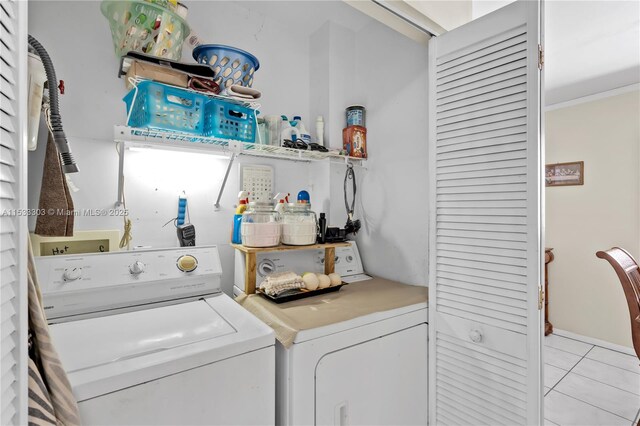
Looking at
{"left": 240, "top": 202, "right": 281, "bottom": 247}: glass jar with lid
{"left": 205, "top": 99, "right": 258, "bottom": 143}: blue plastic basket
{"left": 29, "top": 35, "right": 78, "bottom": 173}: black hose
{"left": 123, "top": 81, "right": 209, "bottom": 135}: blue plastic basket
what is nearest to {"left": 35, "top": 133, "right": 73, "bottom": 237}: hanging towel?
{"left": 29, "top": 35, "right": 78, "bottom": 173}: black hose

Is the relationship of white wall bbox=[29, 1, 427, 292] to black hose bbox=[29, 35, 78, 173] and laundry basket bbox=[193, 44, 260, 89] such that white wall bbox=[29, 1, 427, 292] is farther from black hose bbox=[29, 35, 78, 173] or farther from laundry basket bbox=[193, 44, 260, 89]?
laundry basket bbox=[193, 44, 260, 89]

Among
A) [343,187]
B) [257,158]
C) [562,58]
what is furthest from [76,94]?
[562,58]

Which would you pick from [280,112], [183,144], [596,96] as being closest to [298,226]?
[183,144]

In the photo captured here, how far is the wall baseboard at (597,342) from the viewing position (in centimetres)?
319

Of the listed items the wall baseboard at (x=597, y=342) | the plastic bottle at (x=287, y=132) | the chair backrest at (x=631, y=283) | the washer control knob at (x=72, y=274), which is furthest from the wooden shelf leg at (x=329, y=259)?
the wall baseboard at (x=597, y=342)

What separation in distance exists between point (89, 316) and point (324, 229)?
1.19m

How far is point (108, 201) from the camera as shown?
156cm

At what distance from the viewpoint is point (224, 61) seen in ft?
5.18

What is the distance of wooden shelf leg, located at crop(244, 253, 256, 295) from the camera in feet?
5.31

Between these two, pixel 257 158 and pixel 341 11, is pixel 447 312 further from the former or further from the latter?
pixel 341 11

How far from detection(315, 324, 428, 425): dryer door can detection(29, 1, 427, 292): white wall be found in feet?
1.73

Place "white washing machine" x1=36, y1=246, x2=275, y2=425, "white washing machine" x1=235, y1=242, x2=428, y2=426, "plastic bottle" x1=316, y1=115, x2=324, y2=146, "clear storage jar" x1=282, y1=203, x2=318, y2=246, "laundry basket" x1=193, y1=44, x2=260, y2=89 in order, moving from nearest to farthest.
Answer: "white washing machine" x1=36, y1=246, x2=275, y2=425 → "white washing machine" x1=235, y1=242, x2=428, y2=426 → "laundry basket" x1=193, y1=44, x2=260, y2=89 → "clear storage jar" x1=282, y1=203, x2=318, y2=246 → "plastic bottle" x1=316, y1=115, x2=324, y2=146

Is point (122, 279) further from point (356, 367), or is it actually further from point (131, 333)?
point (356, 367)

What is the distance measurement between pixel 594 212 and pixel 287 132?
3.59 metres
